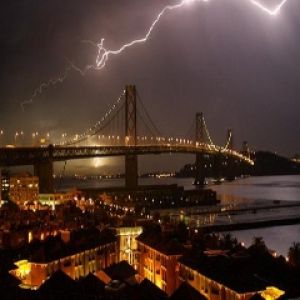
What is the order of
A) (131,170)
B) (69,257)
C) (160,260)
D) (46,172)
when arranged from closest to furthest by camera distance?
(69,257) < (160,260) < (46,172) < (131,170)

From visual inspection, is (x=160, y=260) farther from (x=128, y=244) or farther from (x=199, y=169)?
(x=199, y=169)

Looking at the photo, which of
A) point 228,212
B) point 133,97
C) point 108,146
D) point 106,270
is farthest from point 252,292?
point 133,97

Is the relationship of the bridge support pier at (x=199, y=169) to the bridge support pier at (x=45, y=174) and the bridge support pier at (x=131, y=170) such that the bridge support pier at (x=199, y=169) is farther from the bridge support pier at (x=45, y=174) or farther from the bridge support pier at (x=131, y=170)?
the bridge support pier at (x=45, y=174)

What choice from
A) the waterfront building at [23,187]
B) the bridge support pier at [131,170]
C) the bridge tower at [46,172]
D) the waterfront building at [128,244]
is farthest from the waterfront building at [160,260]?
the bridge support pier at [131,170]

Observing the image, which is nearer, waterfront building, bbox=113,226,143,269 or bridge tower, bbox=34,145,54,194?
waterfront building, bbox=113,226,143,269

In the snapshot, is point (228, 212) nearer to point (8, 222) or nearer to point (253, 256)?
point (8, 222)

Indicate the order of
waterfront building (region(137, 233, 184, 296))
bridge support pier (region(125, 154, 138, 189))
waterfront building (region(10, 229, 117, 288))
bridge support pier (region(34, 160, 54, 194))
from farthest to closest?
bridge support pier (region(125, 154, 138, 189)), bridge support pier (region(34, 160, 54, 194)), waterfront building (region(137, 233, 184, 296)), waterfront building (region(10, 229, 117, 288))

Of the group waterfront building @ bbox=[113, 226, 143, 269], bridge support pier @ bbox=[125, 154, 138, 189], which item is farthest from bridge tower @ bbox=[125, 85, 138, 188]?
waterfront building @ bbox=[113, 226, 143, 269]

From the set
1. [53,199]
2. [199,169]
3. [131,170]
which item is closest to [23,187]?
[131,170]

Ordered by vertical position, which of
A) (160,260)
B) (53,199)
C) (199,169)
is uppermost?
(199,169)

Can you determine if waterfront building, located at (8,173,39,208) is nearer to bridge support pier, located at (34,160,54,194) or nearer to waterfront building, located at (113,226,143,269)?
bridge support pier, located at (34,160,54,194)

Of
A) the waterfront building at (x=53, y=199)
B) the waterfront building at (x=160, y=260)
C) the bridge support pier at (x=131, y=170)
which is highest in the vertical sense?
the bridge support pier at (x=131, y=170)
